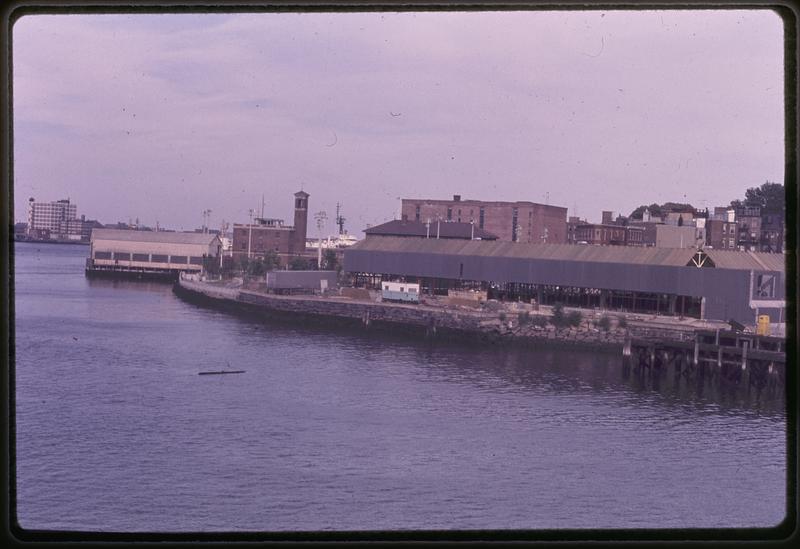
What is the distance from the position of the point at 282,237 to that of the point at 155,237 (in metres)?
7.72

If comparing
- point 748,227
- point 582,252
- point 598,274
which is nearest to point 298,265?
point 582,252

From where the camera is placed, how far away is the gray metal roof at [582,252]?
2355 cm

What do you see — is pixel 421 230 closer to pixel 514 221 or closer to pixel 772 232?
pixel 514 221

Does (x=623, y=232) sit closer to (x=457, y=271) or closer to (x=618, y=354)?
(x=457, y=271)

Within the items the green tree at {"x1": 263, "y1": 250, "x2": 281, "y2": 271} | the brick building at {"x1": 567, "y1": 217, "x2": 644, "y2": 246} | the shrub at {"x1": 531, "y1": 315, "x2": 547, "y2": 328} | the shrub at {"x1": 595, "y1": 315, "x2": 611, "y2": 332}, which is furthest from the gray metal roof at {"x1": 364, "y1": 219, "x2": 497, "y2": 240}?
the shrub at {"x1": 595, "y1": 315, "x2": 611, "y2": 332}

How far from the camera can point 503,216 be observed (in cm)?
4072

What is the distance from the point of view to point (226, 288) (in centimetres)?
3497

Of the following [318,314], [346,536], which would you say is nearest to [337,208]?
[318,314]

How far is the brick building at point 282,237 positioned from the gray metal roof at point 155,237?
2.75 meters

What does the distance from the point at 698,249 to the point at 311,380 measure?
Answer: 11.7 metres

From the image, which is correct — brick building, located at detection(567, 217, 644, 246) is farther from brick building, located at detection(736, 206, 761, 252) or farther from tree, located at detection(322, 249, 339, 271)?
tree, located at detection(322, 249, 339, 271)

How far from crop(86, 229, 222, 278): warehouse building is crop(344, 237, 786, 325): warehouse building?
59.6ft

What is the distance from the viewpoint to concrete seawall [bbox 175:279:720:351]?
23.1 metres

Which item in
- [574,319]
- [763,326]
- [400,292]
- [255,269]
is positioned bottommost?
[574,319]
